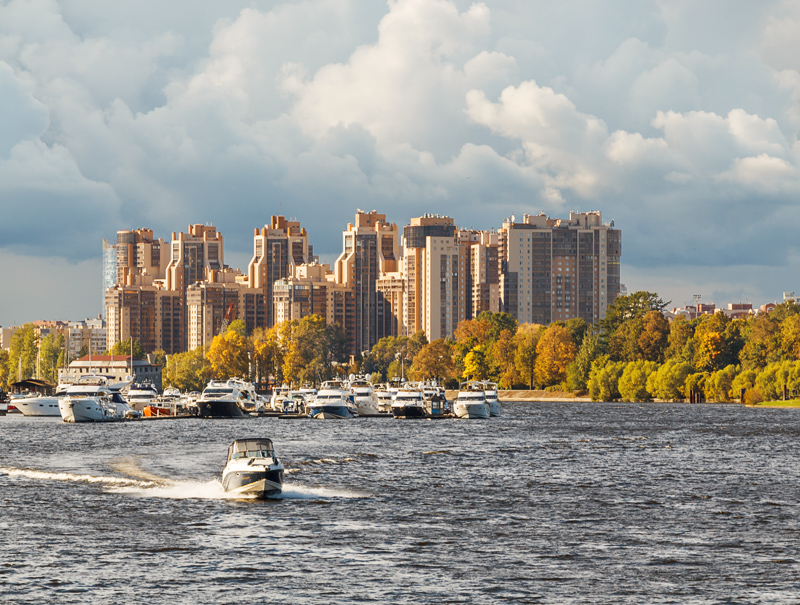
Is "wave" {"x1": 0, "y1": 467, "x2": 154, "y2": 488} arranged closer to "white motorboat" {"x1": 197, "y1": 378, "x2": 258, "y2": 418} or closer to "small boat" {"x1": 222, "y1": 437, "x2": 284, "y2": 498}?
"small boat" {"x1": 222, "y1": 437, "x2": 284, "y2": 498}

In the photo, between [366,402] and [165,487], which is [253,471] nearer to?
[165,487]

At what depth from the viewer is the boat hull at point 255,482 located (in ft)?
199

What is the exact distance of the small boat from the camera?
60.8 m

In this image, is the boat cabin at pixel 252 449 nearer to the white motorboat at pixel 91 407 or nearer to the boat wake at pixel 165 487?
the boat wake at pixel 165 487

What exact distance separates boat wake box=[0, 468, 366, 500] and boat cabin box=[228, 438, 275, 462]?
220cm

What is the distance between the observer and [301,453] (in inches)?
3738

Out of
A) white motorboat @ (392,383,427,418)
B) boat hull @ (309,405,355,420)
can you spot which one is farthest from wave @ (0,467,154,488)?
boat hull @ (309,405,355,420)

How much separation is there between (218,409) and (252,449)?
4225 inches

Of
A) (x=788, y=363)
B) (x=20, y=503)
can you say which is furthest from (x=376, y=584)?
(x=788, y=363)

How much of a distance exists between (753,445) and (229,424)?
228ft

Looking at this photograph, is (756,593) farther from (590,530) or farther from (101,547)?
(101,547)

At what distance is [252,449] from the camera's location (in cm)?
6144

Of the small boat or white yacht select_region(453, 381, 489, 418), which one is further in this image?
white yacht select_region(453, 381, 489, 418)

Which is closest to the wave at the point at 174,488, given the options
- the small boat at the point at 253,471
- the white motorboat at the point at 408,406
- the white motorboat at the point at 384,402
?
the small boat at the point at 253,471
